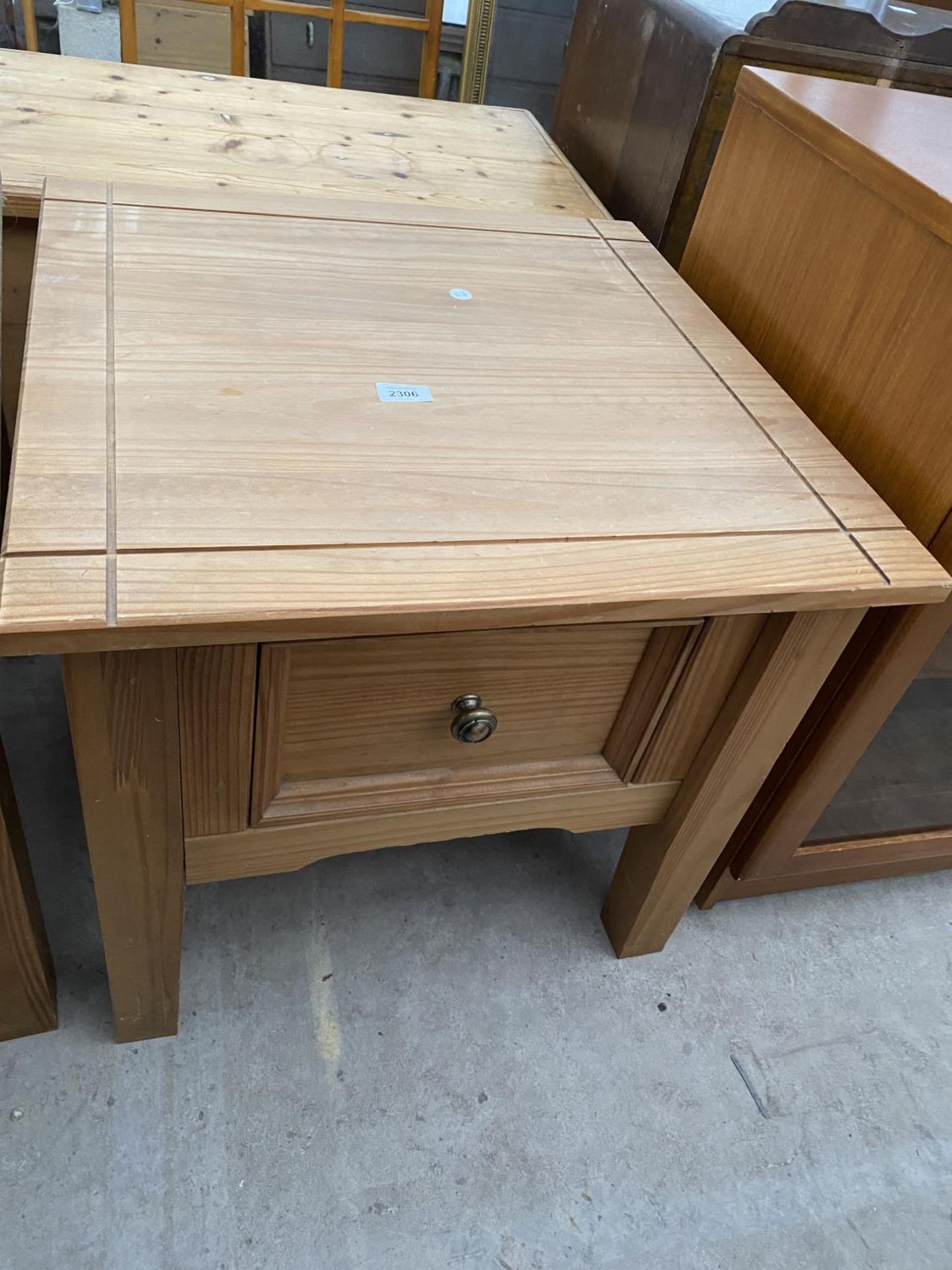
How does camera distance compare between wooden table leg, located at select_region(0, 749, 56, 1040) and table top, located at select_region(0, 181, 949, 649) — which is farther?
wooden table leg, located at select_region(0, 749, 56, 1040)

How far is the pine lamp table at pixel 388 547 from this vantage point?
23.2 inches

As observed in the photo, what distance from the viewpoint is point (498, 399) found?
768mm

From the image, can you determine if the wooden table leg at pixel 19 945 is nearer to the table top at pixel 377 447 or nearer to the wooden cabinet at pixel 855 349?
the table top at pixel 377 447

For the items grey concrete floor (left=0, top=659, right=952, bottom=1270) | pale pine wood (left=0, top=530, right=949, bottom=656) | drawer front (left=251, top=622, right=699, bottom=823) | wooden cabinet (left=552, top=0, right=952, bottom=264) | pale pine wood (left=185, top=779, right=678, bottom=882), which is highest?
wooden cabinet (left=552, top=0, right=952, bottom=264)

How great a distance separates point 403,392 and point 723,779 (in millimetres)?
464

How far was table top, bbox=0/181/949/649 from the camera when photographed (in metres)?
0.57

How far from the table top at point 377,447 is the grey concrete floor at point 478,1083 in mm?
596

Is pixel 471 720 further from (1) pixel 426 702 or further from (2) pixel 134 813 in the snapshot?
(2) pixel 134 813

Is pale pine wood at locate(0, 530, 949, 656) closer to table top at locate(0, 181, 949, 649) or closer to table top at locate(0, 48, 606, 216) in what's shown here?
table top at locate(0, 181, 949, 649)

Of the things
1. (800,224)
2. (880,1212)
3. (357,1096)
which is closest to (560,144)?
(800,224)

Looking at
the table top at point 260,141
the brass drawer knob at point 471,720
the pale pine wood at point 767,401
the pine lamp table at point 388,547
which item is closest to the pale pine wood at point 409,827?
the pine lamp table at point 388,547

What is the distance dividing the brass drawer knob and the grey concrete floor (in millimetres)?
423

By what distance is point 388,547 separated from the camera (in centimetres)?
61

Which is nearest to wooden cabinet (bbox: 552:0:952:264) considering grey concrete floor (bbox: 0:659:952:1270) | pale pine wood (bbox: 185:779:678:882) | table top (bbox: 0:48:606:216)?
table top (bbox: 0:48:606:216)
